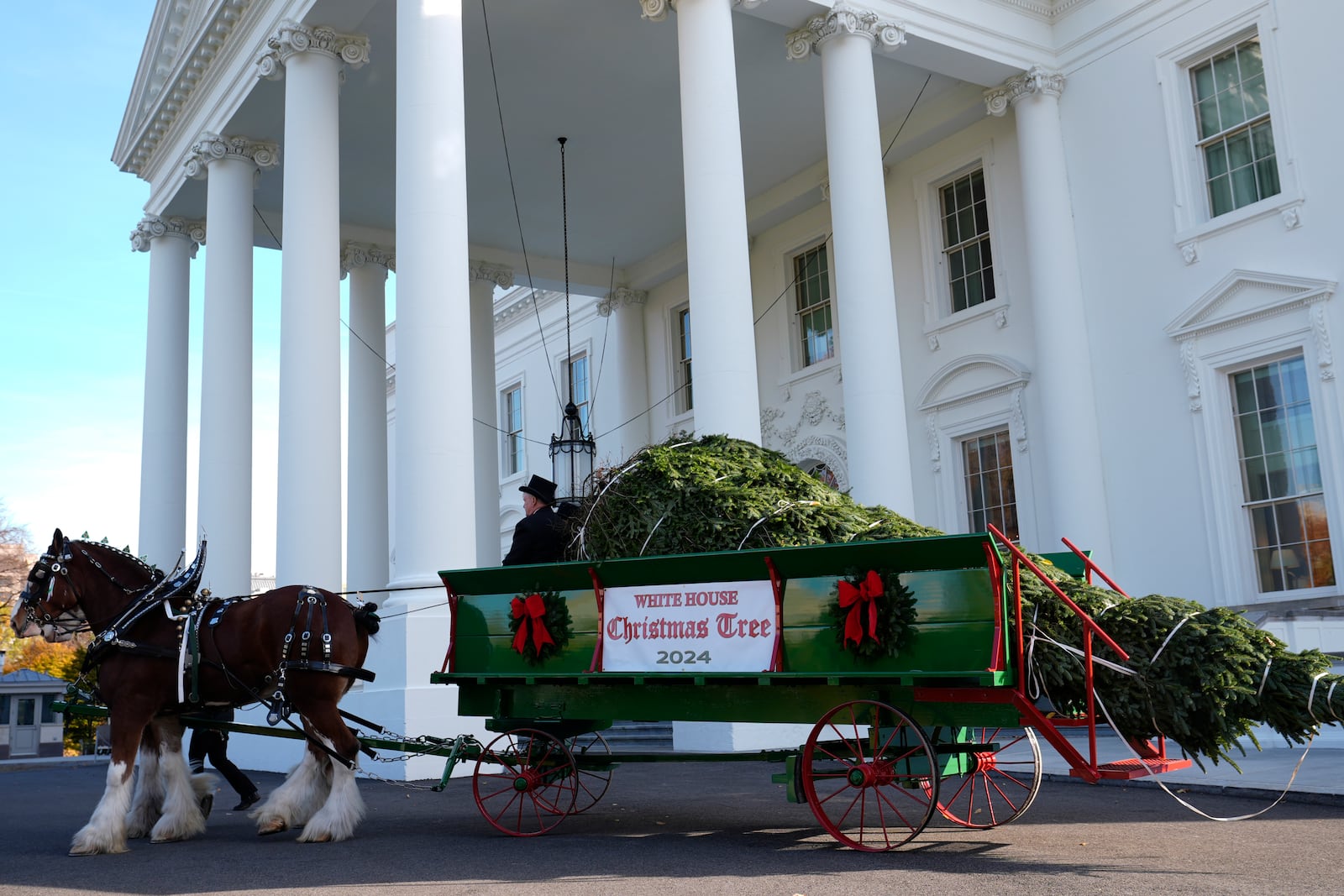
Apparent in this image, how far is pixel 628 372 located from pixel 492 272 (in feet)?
11.5

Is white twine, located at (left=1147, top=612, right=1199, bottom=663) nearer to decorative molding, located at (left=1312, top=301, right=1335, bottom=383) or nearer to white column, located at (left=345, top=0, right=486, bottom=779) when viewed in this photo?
white column, located at (left=345, top=0, right=486, bottom=779)

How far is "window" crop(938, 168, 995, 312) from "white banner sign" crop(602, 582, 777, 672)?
463 inches

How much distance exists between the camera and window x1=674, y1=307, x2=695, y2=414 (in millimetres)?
22844

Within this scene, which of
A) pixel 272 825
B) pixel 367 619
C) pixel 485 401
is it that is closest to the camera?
pixel 272 825

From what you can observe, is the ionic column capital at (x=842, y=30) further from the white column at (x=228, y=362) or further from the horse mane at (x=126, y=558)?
the horse mane at (x=126, y=558)

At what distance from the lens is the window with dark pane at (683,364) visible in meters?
22.8

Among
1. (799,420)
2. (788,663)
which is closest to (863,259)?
(799,420)

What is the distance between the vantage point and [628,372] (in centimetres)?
2386

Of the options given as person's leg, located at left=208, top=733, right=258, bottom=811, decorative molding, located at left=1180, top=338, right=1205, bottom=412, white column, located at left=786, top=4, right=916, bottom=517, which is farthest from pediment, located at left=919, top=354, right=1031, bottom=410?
person's leg, located at left=208, top=733, right=258, bottom=811

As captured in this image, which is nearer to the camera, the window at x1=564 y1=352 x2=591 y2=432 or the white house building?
the white house building

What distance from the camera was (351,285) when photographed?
2128 centimetres

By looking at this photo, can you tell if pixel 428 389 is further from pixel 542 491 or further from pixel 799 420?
pixel 799 420

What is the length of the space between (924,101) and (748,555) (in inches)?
525

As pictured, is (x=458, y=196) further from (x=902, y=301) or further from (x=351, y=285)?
(x=351, y=285)
